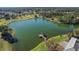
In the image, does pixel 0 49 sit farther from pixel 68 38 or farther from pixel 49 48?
pixel 68 38
